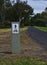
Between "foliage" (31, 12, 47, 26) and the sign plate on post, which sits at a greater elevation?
the sign plate on post

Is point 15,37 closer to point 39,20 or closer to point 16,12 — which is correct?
point 16,12

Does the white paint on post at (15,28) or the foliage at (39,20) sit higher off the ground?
the white paint on post at (15,28)

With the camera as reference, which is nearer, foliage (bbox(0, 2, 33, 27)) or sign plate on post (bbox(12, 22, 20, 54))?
sign plate on post (bbox(12, 22, 20, 54))

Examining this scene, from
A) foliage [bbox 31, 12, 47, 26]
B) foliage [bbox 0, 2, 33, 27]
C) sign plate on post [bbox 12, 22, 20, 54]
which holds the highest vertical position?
sign plate on post [bbox 12, 22, 20, 54]

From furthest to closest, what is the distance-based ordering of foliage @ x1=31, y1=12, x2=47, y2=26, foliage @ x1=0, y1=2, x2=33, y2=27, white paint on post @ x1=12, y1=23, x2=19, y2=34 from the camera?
1. foliage @ x1=31, y1=12, x2=47, y2=26
2. foliage @ x1=0, y1=2, x2=33, y2=27
3. white paint on post @ x1=12, y1=23, x2=19, y2=34

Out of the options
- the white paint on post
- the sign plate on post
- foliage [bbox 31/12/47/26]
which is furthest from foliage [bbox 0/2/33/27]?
the white paint on post

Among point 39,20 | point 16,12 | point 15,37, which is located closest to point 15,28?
point 15,37

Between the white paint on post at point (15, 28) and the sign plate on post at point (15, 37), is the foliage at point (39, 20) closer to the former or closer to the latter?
the sign plate on post at point (15, 37)

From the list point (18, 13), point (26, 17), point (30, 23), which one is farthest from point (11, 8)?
point (30, 23)

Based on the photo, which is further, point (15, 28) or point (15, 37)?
point (15, 37)

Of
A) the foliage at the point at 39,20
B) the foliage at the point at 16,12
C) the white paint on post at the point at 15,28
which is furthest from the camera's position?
the foliage at the point at 39,20

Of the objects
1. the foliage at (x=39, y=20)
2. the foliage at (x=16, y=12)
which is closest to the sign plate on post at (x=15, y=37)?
the foliage at (x=16, y=12)

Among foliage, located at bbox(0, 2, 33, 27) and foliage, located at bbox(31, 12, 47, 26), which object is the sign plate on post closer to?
foliage, located at bbox(0, 2, 33, 27)

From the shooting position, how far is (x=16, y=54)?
1330 centimetres
